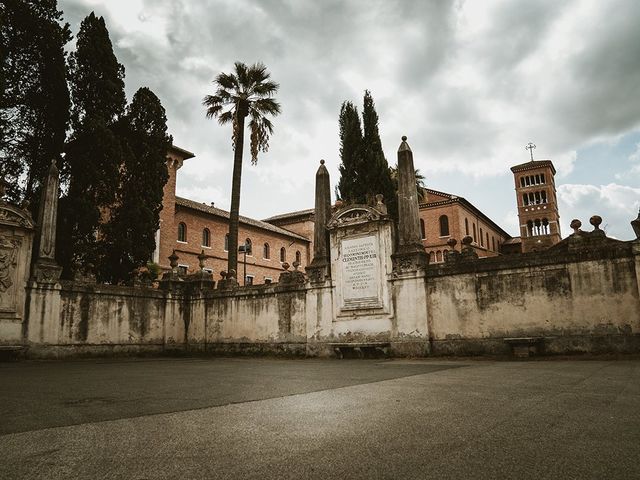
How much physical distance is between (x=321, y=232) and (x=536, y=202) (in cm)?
6219

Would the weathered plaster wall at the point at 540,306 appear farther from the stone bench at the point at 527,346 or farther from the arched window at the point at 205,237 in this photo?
the arched window at the point at 205,237

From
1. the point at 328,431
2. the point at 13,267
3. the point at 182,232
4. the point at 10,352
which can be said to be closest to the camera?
the point at 328,431

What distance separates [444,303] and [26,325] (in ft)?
40.3

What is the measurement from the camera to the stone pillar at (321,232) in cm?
1559

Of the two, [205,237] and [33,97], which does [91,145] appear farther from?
[205,237]

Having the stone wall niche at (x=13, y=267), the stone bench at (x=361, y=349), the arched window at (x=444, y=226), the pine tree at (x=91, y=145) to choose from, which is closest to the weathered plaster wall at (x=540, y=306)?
the stone bench at (x=361, y=349)

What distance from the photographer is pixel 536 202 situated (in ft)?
226

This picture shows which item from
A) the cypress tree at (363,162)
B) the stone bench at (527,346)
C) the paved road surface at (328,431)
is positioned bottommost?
the paved road surface at (328,431)

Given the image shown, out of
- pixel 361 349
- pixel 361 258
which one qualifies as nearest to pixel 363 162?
pixel 361 258

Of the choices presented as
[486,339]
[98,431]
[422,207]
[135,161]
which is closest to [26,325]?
[135,161]

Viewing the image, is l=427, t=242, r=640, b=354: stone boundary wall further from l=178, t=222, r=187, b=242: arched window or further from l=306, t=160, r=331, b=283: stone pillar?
l=178, t=222, r=187, b=242: arched window

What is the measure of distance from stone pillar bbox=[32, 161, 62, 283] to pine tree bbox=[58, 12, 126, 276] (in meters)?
1.88

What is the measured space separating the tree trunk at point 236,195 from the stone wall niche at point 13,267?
8.02 metres

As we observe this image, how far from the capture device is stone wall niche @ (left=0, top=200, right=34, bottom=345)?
13.4m
